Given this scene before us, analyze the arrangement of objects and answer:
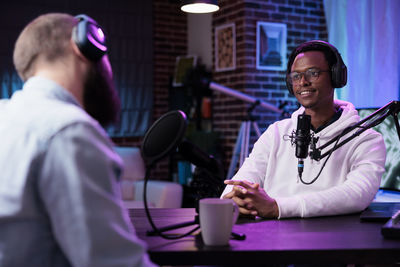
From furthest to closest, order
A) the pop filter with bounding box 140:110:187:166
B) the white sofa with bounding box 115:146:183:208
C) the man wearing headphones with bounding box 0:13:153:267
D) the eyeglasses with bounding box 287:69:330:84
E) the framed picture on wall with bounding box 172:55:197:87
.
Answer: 1. the framed picture on wall with bounding box 172:55:197:87
2. the white sofa with bounding box 115:146:183:208
3. the eyeglasses with bounding box 287:69:330:84
4. the pop filter with bounding box 140:110:187:166
5. the man wearing headphones with bounding box 0:13:153:267

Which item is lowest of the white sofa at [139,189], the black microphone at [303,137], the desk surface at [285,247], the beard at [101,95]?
the white sofa at [139,189]

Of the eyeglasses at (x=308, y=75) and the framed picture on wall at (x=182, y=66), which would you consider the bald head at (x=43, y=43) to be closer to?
the eyeglasses at (x=308, y=75)

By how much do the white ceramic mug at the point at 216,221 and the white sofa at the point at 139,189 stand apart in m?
3.27

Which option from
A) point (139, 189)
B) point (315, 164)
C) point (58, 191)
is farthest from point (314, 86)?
point (139, 189)

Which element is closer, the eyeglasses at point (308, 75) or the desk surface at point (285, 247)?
the desk surface at point (285, 247)

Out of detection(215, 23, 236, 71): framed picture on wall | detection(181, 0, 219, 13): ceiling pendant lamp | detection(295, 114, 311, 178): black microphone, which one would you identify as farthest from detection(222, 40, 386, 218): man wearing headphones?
detection(215, 23, 236, 71): framed picture on wall

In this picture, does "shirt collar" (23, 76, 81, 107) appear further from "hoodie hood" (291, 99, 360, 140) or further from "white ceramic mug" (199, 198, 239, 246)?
"hoodie hood" (291, 99, 360, 140)

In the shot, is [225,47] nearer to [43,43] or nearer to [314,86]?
[314,86]

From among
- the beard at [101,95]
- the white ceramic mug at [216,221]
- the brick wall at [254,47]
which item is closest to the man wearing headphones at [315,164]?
the white ceramic mug at [216,221]

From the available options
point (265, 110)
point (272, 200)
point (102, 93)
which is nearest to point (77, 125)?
point (102, 93)

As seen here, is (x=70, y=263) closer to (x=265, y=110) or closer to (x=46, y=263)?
(x=46, y=263)

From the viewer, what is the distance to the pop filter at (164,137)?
1071 mm

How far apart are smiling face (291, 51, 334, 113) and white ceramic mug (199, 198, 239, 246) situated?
95cm

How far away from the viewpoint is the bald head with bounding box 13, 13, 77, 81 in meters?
0.93
